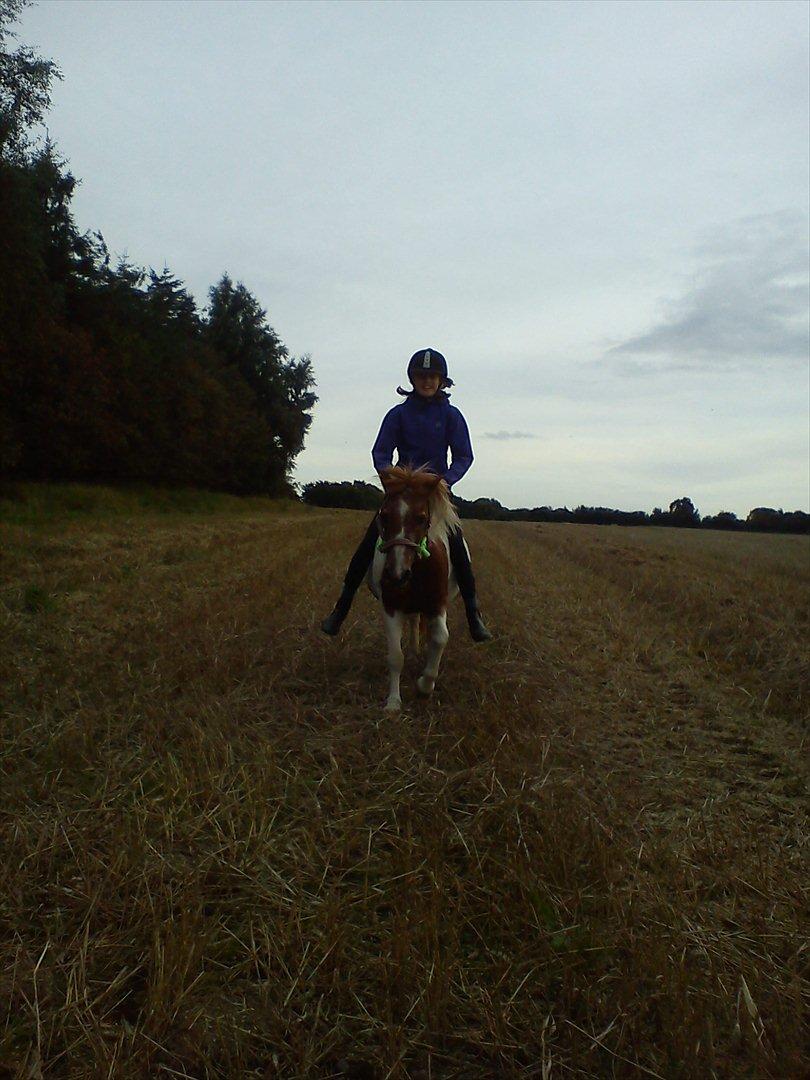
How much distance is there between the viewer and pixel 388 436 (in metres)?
6.18

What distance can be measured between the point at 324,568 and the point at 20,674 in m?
6.24

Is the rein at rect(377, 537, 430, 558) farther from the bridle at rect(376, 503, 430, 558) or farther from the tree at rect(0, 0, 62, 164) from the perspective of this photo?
the tree at rect(0, 0, 62, 164)

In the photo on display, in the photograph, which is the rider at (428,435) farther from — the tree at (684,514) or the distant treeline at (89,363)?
the tree at (684,514)

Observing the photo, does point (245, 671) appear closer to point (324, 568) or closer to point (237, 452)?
point (324, 568)

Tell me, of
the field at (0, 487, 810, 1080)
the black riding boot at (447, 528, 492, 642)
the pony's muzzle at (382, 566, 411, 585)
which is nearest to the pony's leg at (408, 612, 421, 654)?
the field at (0, 487, 810, 1080)

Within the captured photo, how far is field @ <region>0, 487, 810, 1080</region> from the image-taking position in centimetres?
245

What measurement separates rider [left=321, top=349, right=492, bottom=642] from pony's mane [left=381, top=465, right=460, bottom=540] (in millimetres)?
293

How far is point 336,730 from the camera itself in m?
5.02

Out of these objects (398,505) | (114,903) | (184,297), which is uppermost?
(184,297)

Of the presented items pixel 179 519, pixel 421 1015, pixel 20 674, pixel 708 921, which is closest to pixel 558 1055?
pixel 421 1015

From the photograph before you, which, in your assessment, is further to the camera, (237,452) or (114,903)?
(237,452)

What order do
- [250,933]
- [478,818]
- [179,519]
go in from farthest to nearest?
[179,519] → [478,818] → [250,933]

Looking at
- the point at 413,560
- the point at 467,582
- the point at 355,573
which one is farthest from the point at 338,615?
the point at 413,560

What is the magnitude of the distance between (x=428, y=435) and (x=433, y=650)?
168cm
